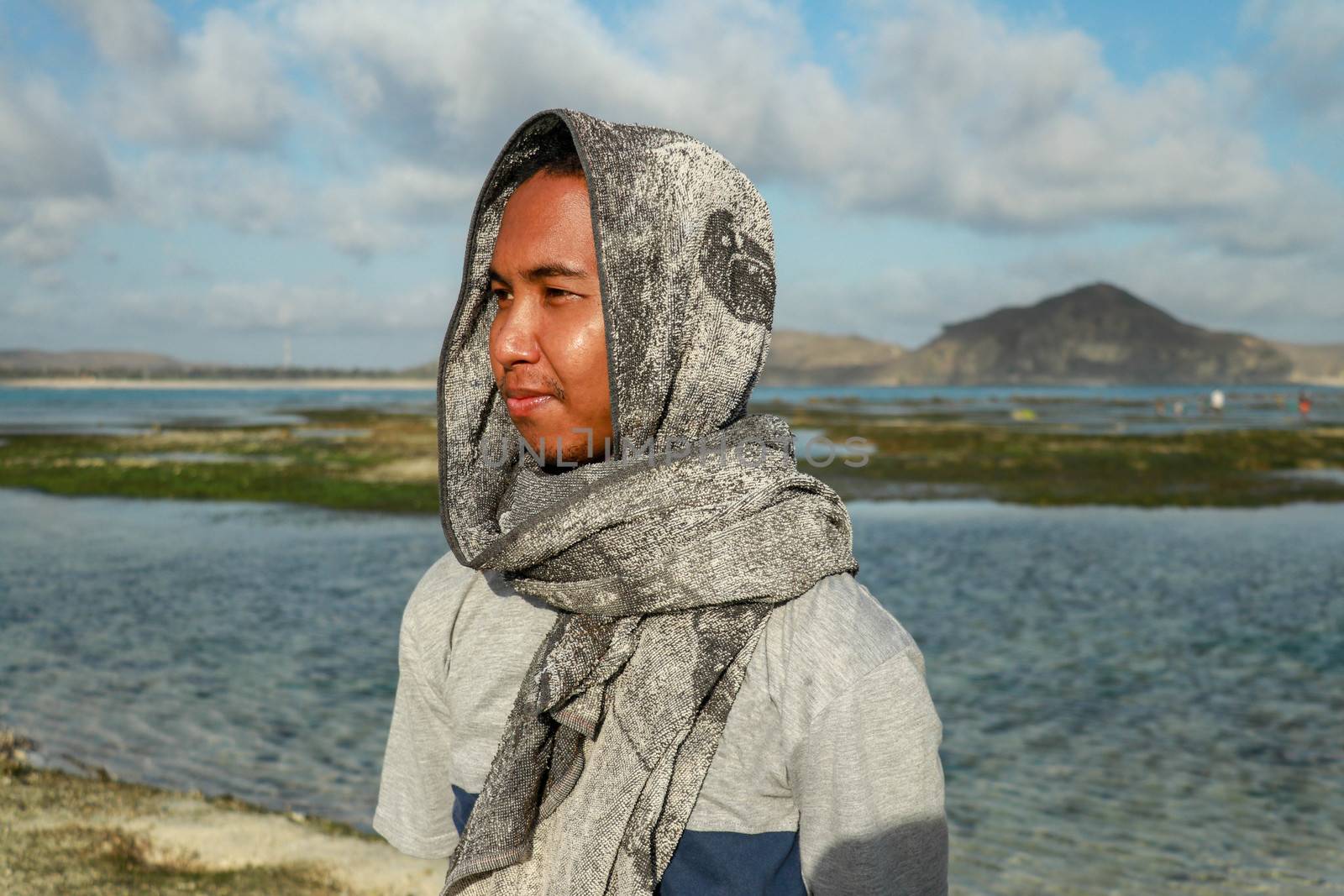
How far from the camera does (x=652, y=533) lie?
61.5 inches

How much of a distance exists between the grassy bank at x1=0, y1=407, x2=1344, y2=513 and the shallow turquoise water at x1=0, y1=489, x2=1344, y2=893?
601cm

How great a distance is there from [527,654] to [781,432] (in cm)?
60

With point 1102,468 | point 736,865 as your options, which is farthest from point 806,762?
point 1102,468

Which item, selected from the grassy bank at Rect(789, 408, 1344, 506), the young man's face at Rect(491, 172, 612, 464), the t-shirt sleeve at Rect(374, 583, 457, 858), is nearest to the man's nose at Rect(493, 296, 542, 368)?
the young man's face at Rect(491, 172, 612, 464)

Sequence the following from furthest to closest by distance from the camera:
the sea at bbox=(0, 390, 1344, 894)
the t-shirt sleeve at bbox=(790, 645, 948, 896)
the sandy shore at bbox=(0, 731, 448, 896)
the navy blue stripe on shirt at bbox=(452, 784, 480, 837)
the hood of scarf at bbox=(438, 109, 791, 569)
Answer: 1. the sea at bbox=(0, 390, 1344, 894)
2. the sandy shore at bbox=(0, 731, 448, 896)
3. the navy blue stripe on shirt at bbox=(452, 784, 480, 837)
4. the hood of scarf at bbox=(438, 109, 791, 569)
5. the t-shirt sleeve at bbox=(790, 645, 948, 896)

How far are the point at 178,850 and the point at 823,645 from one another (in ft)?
18.3

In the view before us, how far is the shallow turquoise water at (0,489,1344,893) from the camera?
6.42m

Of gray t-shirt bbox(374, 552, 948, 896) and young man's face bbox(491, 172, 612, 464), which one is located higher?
young man's face bbox(491, 172, 612, 464)

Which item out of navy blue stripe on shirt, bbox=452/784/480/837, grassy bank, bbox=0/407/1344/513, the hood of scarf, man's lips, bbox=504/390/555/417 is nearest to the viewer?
the hood of scarf

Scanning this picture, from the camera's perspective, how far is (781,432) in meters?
1.79

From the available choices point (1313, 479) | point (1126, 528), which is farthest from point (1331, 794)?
point (1313, 479)

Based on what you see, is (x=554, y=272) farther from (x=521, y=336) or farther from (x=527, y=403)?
(x=527, y=403)

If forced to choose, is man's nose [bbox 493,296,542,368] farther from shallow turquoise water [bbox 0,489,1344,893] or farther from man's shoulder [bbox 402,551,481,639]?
shallow turquoise water [bbox 0,489,1344,893]

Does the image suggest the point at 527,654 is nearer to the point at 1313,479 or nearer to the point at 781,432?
the point at 781,432
